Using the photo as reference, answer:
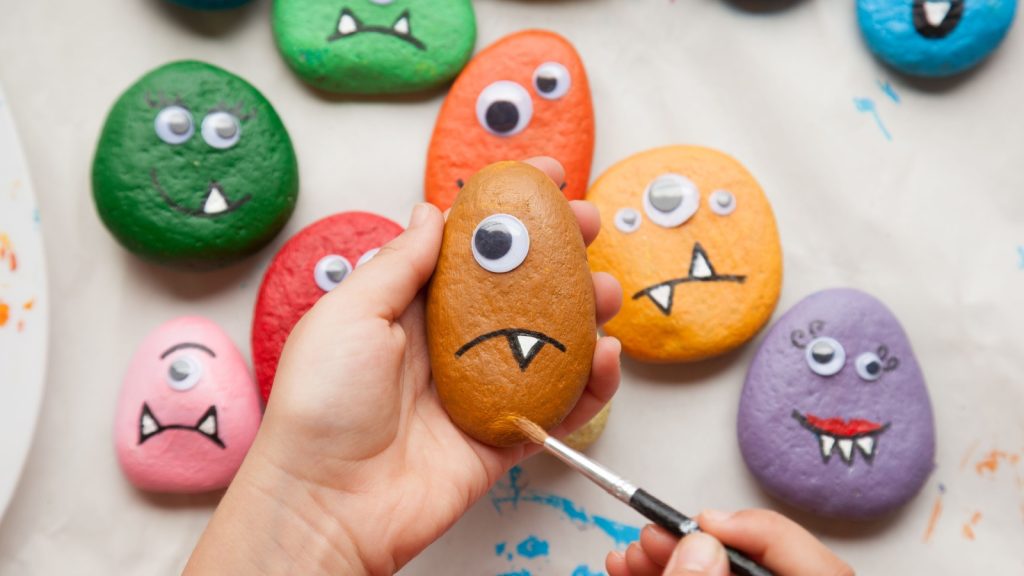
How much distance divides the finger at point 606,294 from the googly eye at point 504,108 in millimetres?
274

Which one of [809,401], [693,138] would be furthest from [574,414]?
[693,138]

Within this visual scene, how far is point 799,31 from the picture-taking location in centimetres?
124

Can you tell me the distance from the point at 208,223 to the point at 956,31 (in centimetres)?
99

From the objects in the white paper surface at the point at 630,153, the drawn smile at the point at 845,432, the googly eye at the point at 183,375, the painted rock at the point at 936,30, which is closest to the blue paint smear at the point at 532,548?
the white paper surface at the point at 630,153

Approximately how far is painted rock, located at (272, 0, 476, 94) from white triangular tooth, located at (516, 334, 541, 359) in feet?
1.56

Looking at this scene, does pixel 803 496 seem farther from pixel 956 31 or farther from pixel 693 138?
pixel 956 31

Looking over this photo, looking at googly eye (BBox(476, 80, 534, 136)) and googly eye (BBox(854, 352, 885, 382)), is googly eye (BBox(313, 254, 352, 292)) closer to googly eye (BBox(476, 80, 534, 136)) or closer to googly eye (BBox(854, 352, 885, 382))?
googly eye (BBox(476, 80, 534, 136))

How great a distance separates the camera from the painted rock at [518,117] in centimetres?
117

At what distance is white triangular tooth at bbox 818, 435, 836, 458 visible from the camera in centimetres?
113

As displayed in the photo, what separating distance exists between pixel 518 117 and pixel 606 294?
0.99 ft

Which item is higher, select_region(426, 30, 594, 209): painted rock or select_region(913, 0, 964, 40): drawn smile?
select_region(913, 0, 964, 40): drawn smile

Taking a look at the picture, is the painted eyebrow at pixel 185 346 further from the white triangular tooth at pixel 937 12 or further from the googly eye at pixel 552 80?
the white triangular tooth at pixel 937 12

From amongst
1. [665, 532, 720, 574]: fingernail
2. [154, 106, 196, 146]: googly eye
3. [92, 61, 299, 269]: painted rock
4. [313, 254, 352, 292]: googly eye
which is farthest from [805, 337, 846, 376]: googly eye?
[154, 106, 196, 146]: googly eye

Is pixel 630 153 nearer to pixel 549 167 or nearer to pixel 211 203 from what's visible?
pixel 549 167
